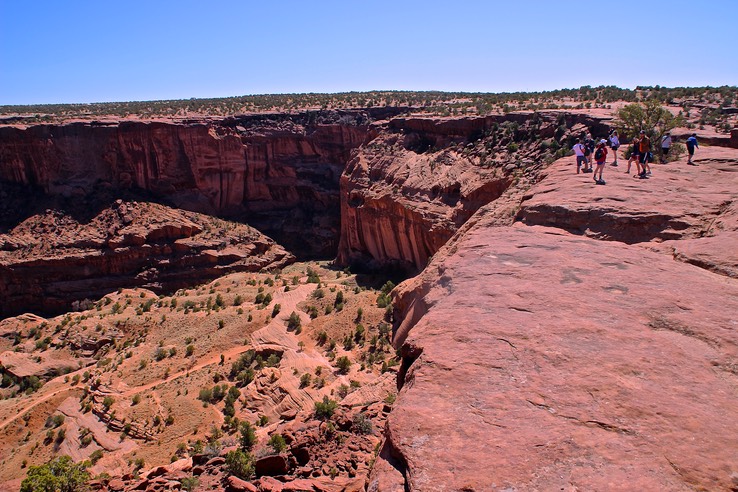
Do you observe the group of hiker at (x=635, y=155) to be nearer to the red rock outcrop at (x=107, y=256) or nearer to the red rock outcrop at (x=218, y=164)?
the red rock outcrop at (x=107, y=256)

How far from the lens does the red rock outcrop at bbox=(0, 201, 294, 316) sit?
36.5 m

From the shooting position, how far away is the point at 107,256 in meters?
37.5

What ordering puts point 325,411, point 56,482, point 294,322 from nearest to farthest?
point 56,482
point 325,411
point 294,322

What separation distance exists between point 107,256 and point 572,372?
39.1 meters

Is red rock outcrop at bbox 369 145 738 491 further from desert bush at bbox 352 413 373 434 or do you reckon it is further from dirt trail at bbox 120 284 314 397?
Result: dirt trail at bbox 120 284 314 397

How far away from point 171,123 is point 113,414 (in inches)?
1287

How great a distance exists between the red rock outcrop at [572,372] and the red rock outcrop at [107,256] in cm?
3277

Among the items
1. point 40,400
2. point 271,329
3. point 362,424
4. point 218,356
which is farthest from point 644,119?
point 40,400

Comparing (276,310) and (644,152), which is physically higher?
(644,152)

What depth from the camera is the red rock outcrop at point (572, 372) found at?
4.21 meters

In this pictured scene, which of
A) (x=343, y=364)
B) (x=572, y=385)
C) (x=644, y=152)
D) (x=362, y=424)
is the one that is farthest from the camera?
(x=343, y=364)

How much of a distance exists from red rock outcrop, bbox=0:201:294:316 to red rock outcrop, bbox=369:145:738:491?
32773 millimetres

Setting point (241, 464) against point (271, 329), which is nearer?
point (241, 464)

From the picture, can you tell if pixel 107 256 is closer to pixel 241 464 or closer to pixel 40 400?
pixel 40 400
